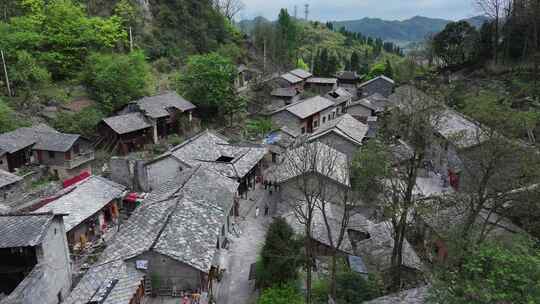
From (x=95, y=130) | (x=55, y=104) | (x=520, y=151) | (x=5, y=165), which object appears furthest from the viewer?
(x=55, y=104)

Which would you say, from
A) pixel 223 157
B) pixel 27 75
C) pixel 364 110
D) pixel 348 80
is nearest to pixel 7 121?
pixel 27 75

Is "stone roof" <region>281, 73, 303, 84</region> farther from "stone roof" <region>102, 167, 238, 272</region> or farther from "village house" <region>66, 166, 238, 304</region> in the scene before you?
"village house" <region>66, 166, 238, 304</region>

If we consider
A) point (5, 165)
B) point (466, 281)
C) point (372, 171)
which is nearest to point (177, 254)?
point (372, 171)

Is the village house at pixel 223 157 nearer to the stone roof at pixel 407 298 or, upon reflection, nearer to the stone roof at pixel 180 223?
the stone roof at pixel 180 223

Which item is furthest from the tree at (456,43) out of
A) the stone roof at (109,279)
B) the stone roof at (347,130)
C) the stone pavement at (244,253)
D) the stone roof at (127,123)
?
the stone roof at (109,279)

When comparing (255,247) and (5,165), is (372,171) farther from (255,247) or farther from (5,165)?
(5,165)

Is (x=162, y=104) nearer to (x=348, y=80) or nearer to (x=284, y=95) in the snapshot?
(x=284, y=95)
